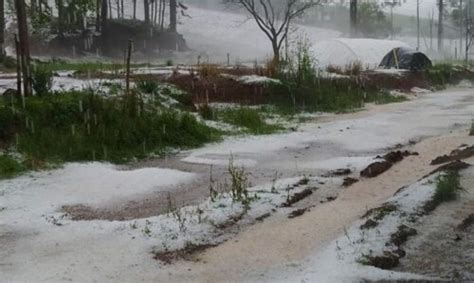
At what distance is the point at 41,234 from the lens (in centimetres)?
650

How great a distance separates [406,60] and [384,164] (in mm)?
21641

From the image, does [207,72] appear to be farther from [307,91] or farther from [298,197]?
[298,197]

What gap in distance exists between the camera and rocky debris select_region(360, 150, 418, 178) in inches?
361

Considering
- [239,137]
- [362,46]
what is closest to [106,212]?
[239,137]

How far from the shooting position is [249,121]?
13.7 meters

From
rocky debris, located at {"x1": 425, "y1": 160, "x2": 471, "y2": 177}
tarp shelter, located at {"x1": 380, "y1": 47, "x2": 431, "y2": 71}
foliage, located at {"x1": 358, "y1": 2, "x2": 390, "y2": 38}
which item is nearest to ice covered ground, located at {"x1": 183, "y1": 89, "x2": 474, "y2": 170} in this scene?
rocky debris, located at {"x1": 425, "y1": 160, "x2": 471, "y2": 177}

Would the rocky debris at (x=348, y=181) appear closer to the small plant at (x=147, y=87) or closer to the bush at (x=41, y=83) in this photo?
the bush at (x=41, y=83)

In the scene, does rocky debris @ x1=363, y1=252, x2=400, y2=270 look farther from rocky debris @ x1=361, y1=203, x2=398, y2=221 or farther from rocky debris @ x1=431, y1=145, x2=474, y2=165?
rocky debris @ x1=431, y1=145, x2=474, y2=165

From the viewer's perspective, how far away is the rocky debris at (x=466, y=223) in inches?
254

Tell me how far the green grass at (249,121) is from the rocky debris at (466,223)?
6.73 meters

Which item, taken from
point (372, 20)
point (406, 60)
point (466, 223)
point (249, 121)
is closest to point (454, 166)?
point (466, 223)

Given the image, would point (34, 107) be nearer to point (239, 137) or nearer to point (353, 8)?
point (239, 137)

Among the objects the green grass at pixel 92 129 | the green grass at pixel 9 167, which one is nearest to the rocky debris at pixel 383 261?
the green grass at pixel 9 167

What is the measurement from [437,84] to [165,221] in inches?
934
